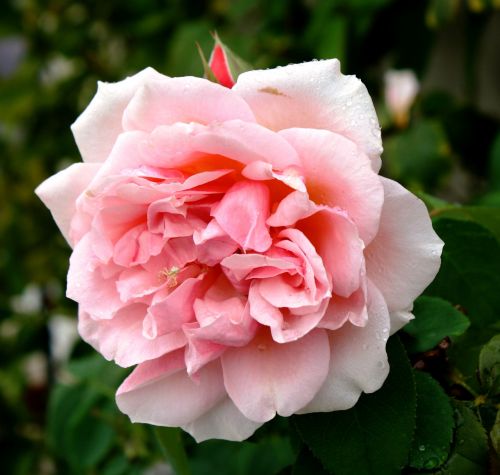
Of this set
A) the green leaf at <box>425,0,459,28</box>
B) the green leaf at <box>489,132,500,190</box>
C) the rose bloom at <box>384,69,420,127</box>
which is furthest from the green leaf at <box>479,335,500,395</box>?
the rose bloom at <box>384,69,420,127</box>

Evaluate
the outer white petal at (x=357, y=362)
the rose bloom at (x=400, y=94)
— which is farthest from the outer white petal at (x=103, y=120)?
the rose bloom at (x=400, y=94)

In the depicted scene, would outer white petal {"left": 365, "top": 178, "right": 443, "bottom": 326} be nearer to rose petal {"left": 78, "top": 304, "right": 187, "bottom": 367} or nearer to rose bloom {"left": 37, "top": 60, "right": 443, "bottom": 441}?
rose bloom {"left": 37, "top": 60, "right": 443, "bottom": 441}

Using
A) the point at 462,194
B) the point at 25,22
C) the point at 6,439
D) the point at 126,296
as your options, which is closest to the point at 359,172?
the point at 126,296

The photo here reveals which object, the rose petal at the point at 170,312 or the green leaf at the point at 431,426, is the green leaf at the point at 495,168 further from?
the rose petal at the point at 170,312

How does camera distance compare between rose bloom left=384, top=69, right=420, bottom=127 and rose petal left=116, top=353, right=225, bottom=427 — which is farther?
rose bloom left=384, top=69, right=420, bottom=127

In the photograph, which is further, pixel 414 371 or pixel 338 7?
pixel 338 7

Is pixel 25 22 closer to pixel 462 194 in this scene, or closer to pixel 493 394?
pixel 462 194
